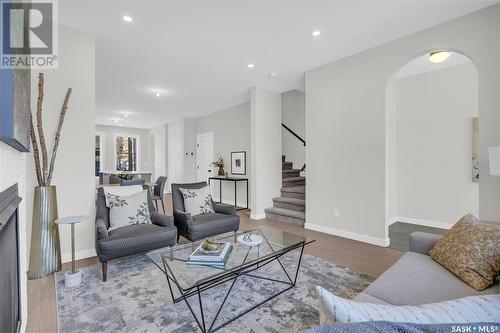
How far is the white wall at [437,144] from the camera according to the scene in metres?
3.88

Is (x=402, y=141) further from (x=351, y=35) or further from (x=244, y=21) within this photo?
(x=244, y=21)

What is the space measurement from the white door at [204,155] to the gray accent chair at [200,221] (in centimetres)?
410

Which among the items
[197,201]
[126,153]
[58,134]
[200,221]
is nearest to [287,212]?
[197,201]

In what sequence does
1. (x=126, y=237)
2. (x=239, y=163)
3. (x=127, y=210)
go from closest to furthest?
1. (x=126, y=237)
2. (x=127, y=210)
3. (x=239, y=163)

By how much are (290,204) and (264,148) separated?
1.32 meters

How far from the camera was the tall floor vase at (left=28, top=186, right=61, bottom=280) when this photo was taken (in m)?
2.45

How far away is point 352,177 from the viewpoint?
367 cm

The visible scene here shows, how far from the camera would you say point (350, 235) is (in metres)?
3.68

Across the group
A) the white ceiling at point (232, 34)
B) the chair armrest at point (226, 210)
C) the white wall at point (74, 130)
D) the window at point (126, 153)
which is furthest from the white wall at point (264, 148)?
the window at point (126, 153)

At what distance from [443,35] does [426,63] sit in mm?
1277

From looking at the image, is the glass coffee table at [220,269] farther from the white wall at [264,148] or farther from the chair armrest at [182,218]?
the white wall at [264,148]

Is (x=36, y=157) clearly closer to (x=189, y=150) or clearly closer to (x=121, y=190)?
(x=121, y=190)

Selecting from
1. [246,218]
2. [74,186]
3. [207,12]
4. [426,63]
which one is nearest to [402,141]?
[426,63]

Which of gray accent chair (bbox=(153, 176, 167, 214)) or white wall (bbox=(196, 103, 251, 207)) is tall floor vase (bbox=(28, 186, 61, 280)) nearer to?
gray accent chair (bbox=(153, 176, 167, 214))
